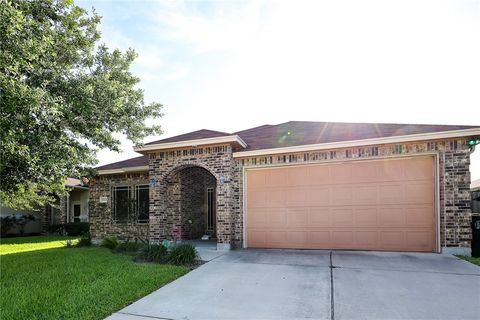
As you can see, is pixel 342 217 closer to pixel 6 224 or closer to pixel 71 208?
pixel 71 208

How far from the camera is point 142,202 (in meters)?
11.9

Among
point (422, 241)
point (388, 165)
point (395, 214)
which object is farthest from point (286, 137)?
point (422, 241)

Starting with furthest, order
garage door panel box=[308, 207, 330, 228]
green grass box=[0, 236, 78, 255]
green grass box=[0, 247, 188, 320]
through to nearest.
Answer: green grass box=[0, 236, 78, 255] < garage door panel box=[308, 207, 330, 228] < green grass box=[0, 247, 188, 320]

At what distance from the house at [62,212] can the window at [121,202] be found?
7.59 metres

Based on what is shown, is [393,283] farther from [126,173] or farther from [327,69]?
[126,173]

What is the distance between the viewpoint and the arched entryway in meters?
10.9

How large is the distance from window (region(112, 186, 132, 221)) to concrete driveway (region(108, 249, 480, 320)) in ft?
19.7

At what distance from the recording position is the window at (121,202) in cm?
1199

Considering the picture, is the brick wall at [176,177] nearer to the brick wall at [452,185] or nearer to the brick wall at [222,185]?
the brick wall at [222,185]

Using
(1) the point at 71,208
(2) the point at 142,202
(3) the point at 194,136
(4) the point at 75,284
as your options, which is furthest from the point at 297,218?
(1) the point at 71,208

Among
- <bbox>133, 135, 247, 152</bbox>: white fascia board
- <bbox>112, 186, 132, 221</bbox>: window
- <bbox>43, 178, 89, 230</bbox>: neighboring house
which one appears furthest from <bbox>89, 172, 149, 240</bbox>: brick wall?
<bbox>43, 178, 89, 230</bbox>: neighboring house

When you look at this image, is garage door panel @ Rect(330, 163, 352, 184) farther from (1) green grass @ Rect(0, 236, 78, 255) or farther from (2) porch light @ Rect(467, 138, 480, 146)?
(1) green grass @ Rect(0, 236, 78, 255)

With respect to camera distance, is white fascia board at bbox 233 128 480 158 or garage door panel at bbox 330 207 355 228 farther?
garage door panel at bbox 330 207 355 228

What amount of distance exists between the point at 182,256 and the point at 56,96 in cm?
512
